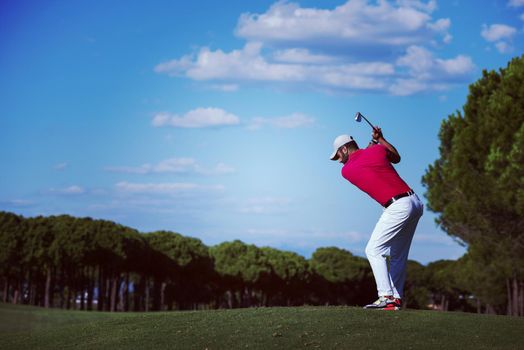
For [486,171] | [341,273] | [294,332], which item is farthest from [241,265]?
[294,332]

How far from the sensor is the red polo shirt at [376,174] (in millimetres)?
15930

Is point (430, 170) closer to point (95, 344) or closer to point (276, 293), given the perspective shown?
point (95, 344)

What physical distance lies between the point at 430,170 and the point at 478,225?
19.8 feet

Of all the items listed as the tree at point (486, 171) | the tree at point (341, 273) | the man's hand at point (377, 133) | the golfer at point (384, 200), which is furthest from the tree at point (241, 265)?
the man's hand at point (377, 133)

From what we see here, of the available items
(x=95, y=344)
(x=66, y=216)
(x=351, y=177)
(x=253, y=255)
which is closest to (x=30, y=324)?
(x=95, y=344)

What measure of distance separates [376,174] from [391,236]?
1212 mm

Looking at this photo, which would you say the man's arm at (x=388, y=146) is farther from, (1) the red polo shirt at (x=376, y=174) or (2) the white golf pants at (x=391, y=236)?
(2) the white golf pants at (x=391, y=236)

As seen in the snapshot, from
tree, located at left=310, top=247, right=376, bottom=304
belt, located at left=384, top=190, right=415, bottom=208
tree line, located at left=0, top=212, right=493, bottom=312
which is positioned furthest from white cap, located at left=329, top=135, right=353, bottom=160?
tree, located at left=310, top=247, right=376, bottom=304

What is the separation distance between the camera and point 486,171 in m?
48.2

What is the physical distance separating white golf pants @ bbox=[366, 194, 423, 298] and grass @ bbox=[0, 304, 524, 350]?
806 mm

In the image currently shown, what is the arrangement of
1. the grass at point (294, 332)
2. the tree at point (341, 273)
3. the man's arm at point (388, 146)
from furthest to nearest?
the tree at point (341, 273) → the man's arm at point (388, 146) → the grass at point (294, 332)

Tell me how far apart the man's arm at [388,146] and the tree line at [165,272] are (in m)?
61.6

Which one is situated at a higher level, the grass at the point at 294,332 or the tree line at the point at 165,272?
the tree line at the point at 165,272

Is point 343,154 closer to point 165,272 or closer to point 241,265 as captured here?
point 165,272
